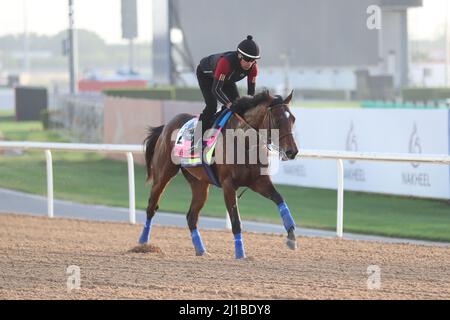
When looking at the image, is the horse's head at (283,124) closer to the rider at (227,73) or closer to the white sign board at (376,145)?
the rider at (227,73)

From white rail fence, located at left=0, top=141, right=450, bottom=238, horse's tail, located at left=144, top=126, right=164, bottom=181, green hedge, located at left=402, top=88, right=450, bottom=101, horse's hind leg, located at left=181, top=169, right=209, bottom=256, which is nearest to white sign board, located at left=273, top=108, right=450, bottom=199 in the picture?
white rail fence, located at left=0, top=141, right=450, bottom=238

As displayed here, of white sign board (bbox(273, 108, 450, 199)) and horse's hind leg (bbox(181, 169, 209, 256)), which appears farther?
white sign board (bbox(273, 108, 450, 199))

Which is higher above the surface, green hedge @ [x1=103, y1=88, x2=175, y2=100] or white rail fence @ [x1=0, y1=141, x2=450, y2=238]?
green hedge @ [x1=103, y1=88, x2=175, y2=100]

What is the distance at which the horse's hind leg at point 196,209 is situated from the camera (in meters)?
10.0

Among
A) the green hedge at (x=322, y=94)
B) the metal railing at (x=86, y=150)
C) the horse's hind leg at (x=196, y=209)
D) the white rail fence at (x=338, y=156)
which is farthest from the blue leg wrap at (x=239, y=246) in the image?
the green hedge at (x=322, y=94)

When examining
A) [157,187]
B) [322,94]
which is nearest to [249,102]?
[157,187]

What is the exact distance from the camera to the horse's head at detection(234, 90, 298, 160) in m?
8.80

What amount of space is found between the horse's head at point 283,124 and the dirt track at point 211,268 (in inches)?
39.3

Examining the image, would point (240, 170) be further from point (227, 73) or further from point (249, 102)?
point (227, 73)

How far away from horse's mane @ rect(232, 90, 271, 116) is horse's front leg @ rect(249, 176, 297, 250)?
61cm

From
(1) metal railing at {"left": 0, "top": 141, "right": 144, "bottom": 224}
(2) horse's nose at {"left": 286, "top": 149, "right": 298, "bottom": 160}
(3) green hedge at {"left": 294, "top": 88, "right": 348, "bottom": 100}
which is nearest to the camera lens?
(2) horse's nose at {"left": 286, "top": 149, "right": 298, "bottom": 160}

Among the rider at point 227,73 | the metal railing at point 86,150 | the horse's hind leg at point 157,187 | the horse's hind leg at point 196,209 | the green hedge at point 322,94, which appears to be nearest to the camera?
the rider at point 227,73

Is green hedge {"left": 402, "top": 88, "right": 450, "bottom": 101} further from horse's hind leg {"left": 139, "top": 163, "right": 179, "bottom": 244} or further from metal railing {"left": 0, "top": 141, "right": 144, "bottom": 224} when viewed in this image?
horse's hind leg {"left": 139, "top": 163, "right": 179, "bottom": 244}
